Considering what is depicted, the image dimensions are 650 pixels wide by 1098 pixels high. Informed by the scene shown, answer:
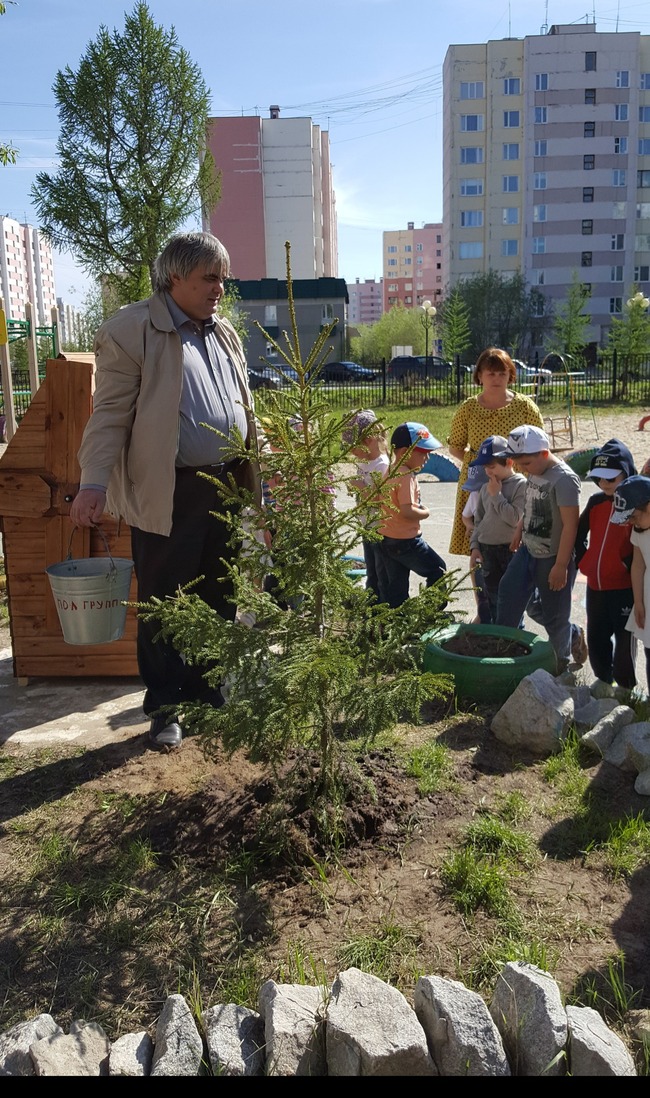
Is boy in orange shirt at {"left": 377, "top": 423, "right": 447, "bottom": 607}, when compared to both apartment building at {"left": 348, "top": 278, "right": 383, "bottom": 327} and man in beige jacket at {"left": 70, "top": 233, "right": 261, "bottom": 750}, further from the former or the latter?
apartment building at {"left": 348, "top": 278, "right": 383, "bottom": 327}

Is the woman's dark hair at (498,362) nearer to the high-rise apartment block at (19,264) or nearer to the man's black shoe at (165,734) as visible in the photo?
Answer: the man's black shoe at (165,734)

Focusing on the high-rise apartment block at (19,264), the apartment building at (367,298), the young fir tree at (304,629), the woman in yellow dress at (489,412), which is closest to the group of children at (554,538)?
the woman in yellow dress at (489,412)

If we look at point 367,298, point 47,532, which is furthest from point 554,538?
point 367,298

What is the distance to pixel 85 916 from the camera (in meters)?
2.63

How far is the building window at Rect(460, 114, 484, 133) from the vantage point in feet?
212

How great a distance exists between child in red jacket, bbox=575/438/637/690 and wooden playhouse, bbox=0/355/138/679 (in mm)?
2295

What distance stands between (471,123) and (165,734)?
69.5 m

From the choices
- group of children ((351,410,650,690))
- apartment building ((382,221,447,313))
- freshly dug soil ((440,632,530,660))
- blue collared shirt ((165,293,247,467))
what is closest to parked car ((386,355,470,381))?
group of children ((351,410,650,690))

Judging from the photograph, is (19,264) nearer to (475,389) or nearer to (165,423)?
(475,389)

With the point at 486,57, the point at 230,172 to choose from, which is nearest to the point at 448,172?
the point at 486,57

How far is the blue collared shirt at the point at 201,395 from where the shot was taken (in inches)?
139

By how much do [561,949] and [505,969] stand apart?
338 millimetres

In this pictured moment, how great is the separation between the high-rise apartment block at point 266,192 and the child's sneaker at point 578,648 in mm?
69945
